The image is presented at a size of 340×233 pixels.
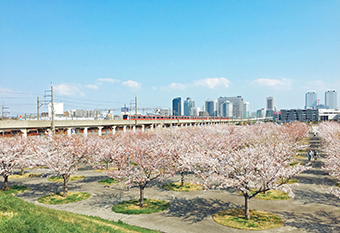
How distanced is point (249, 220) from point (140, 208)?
362 inches

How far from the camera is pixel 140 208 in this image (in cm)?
2233

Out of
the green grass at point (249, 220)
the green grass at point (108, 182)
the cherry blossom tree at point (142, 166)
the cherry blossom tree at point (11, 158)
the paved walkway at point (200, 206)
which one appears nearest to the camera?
the green grass at point (249, 220)

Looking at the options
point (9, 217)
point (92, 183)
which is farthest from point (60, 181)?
point (9, 217)

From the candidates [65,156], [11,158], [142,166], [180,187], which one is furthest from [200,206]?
[11,158]

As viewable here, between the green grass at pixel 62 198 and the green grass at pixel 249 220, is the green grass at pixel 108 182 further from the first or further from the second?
the green grass at pixel 249 220

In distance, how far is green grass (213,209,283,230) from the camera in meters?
18.1

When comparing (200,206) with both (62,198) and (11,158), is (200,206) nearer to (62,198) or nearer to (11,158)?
(62,198)

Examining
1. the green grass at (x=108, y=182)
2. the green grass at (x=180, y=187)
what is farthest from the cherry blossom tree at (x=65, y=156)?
the green grass at (x=180, y=187)

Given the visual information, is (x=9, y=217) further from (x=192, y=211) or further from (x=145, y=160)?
(x=192, y=211)

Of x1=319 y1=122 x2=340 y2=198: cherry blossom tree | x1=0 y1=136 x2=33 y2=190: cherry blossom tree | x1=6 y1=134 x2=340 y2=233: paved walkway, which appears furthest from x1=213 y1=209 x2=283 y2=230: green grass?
x1=0 y1=136 x2=33 y2=190: cherry blossom tree

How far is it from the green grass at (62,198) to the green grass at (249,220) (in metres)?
14.0

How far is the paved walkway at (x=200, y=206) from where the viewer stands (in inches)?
728

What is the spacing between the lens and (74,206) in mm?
23562

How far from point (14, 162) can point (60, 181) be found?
285 inches
